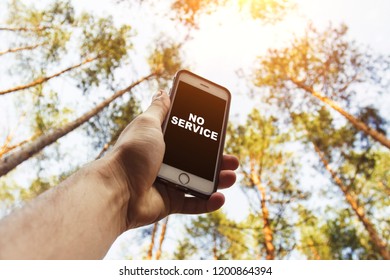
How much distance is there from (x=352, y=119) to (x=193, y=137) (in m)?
7.75

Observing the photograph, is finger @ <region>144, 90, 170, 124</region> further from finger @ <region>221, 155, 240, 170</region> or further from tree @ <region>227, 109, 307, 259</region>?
tree @ <region>227, 109, 307, 259</region>

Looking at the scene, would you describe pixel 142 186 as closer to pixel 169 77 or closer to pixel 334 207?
pixel 169 77

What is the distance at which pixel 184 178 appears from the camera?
8.00 ft

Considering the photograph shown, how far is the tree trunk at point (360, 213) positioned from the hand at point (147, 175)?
7.98 metres

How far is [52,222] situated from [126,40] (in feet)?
34.5

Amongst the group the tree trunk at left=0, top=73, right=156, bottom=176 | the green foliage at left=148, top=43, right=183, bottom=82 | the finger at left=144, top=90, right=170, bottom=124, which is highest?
the green foliage at left=148, top=43, right=183, bottom=82

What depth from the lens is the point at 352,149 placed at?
10891mm

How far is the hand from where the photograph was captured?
1970mm

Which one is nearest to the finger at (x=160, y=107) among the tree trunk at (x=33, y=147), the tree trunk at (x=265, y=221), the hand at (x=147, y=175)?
the hand at (x=147, y=175)

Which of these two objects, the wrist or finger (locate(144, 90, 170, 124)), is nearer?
the wrist

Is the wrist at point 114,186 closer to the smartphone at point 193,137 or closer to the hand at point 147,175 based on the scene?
the hand at point 147,175

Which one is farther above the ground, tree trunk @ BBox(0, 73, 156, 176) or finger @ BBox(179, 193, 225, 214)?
tree trunk @ BBox(0, 73, 156, 176)

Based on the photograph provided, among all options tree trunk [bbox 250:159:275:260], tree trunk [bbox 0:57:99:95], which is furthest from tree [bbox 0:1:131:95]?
tree trunk [bbox 250:159:275:260]

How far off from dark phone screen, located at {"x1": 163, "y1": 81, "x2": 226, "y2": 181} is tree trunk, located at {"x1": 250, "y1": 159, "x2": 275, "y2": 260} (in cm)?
612
